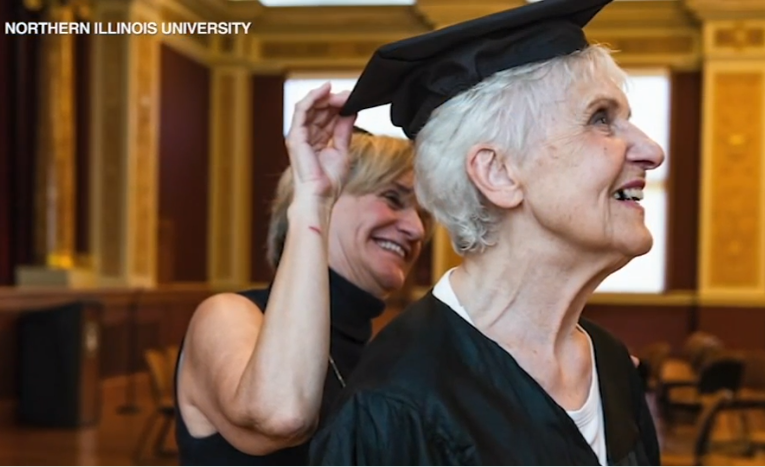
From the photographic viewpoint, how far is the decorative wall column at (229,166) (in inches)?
595

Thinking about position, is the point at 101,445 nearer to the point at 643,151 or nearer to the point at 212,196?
the point at 643,151

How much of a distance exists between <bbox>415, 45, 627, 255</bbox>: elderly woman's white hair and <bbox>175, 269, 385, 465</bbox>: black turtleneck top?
44 centimetres

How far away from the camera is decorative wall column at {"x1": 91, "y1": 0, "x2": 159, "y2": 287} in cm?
1173

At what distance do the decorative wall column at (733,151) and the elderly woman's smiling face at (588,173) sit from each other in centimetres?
1364

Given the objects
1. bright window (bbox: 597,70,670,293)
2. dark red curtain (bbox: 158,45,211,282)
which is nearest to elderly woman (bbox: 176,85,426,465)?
dark red curtain (bbox: 158,45,211,282)

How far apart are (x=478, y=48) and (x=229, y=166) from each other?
14.2 m

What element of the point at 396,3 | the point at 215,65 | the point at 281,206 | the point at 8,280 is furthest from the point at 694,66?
the point at 281,206

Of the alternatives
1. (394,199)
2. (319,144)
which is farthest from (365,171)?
(319,144)

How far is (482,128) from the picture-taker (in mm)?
1361

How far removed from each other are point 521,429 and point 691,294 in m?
14.1

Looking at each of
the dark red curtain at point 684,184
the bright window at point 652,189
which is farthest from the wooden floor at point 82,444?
the dark red curtain at point 684,184

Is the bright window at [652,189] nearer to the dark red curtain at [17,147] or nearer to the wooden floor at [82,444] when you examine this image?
the dark red curtain at [17,147]

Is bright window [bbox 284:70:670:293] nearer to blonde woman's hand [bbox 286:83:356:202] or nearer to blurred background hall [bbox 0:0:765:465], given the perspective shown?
blurred background hall [bbox 0:0:765:465]

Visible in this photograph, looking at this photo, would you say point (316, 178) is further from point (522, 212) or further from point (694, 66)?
point (694, 66)
